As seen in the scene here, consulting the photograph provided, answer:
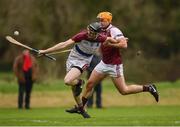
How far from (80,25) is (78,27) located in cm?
27

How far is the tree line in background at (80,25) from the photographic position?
45.6 meters

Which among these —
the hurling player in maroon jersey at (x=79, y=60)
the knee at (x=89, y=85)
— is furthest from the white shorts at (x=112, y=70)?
the hurling player in maroon jersey at (x=79, y=60)

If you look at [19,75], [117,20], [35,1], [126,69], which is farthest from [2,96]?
[117,20]

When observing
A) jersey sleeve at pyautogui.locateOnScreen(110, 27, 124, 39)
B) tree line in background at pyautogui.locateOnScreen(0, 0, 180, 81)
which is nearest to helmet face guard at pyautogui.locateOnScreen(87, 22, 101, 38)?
jersey sleeve at pyautogui.locateOnScreen(110, 27, 124, 39)

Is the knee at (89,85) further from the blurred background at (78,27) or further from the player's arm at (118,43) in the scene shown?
the blurred background at (78,27)

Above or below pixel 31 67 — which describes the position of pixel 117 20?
above

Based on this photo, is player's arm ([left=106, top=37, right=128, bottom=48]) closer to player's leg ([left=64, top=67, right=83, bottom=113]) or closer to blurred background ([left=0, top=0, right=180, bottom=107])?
player's leg ([left=64, top=67, right=83, bottom=113])

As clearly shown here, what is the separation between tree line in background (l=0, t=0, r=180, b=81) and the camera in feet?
150

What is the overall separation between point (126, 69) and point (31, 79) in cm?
1274

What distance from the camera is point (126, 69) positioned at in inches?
1715

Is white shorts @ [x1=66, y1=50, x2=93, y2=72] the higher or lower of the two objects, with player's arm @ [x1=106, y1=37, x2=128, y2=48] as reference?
lower

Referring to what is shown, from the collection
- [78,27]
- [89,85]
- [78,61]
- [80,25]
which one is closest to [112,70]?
[89,85]

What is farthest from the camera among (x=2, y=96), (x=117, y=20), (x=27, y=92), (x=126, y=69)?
(x=117, y=20)

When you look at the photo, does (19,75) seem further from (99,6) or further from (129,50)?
(99,6)
